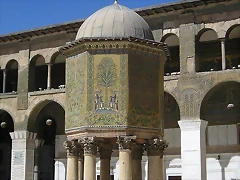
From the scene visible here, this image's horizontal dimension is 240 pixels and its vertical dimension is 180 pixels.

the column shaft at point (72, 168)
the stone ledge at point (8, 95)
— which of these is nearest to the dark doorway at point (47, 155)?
the stone ledge at point (8, 95)

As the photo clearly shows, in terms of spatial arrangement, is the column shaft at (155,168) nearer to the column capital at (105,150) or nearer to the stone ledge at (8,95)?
the column capital at (105,150)

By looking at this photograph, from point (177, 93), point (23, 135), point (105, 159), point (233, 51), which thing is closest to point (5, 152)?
point (23, 135)

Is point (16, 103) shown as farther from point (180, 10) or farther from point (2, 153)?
point (180, 10)

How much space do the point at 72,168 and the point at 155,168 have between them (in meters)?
1.61

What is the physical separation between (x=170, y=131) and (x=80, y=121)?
10.4 metres

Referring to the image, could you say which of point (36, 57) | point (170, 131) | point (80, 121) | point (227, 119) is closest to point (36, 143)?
point (36, 57)

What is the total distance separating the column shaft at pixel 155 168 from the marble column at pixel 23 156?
11.5 meters

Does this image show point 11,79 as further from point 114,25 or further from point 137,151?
point 114,25

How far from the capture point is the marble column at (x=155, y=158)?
9.66 metres

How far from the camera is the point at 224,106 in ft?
61.6

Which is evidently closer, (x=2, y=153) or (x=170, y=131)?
(x=170, y=131)

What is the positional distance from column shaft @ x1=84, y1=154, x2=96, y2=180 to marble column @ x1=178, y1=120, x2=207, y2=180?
799 centimetres

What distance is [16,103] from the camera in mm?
20906

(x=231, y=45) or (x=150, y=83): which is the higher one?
(x=231, y=45)
